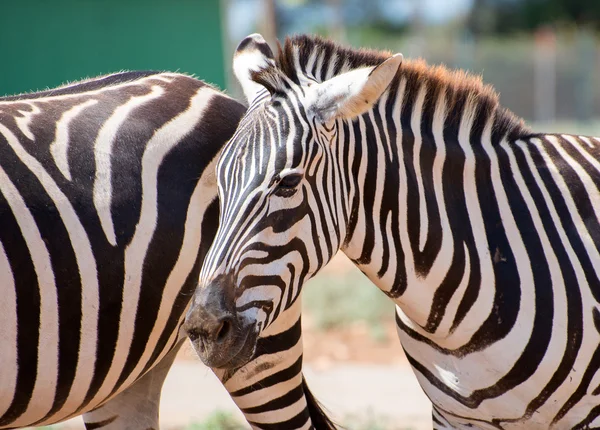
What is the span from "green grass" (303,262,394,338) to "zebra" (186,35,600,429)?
15.0 ft

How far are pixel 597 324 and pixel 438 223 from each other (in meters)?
0.69

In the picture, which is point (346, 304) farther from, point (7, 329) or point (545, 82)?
point (545, 82)

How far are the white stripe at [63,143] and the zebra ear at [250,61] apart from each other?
2.18 ft

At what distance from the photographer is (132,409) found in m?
3.51

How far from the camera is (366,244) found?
2.86m

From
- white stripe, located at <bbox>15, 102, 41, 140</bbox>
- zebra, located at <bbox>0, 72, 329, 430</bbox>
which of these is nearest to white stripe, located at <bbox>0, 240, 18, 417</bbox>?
zebra, located at <bbox>0, 72, 329, 430</bbox>

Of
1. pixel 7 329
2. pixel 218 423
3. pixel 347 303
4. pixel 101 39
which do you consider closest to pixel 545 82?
pixel 101 39

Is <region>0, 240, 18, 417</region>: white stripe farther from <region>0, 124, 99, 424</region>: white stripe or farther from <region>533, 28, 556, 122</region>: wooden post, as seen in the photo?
<region>533, 28, 556, 122</region>: wooden post

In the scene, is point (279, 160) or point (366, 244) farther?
point (366, 244)

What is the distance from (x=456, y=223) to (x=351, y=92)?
0.69 m

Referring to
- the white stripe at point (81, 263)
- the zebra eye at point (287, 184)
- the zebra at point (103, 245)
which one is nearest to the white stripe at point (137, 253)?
the zebra at point (103, 245)

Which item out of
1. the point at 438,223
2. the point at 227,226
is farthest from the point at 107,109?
the point at 438,223

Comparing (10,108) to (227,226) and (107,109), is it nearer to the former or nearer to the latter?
(107,109)

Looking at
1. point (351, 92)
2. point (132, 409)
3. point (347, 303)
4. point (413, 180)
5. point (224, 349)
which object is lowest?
point (347, 303)
